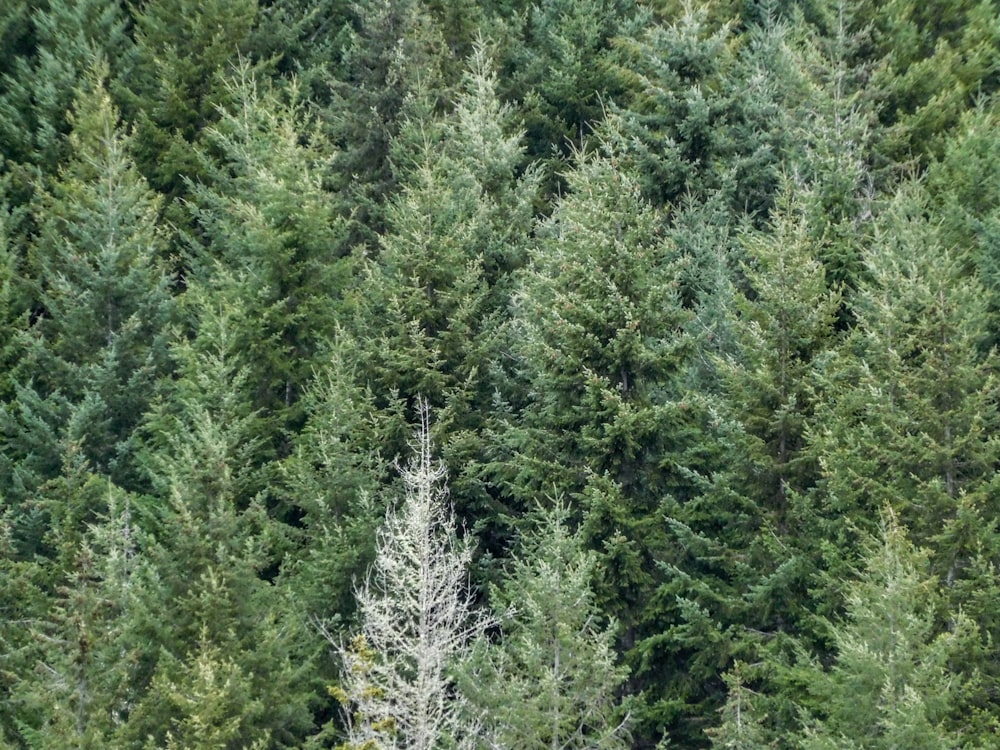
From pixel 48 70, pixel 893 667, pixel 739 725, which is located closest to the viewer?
pixel 893 667

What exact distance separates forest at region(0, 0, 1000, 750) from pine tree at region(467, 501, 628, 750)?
2.5 inches

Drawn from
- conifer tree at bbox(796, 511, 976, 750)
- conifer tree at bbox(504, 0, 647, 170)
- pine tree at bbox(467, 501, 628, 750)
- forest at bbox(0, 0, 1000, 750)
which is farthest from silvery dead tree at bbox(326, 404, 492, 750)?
conifer tree at bbox(504, 0, 647, 170)

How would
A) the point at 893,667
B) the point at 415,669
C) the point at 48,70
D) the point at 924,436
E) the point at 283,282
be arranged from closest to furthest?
1. the point at 893,667
2. the point at 924,436
3. the point at 415,669
4. the point at 283,282
5. the point at 48,70

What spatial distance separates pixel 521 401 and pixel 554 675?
8.10m

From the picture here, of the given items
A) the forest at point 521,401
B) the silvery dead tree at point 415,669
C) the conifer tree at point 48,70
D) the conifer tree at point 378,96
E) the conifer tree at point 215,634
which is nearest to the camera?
the silvery dead tree at point 415,669

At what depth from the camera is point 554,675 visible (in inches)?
560

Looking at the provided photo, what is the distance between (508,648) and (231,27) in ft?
83.3

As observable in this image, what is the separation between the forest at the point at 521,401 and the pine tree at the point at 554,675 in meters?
0.06

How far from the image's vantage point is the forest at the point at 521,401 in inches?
597

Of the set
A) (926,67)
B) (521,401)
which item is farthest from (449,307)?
(926,67)

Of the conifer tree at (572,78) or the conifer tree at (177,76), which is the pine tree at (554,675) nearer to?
the conifer tree at (572,78)

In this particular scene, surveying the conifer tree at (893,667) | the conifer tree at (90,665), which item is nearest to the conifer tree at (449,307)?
the conifer tree at (90,665)

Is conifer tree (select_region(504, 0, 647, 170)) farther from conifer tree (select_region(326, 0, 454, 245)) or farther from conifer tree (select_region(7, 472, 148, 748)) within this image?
conifer tree (select_region(7, 472, 148, 748))

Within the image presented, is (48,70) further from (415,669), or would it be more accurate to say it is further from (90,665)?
(415,669)
